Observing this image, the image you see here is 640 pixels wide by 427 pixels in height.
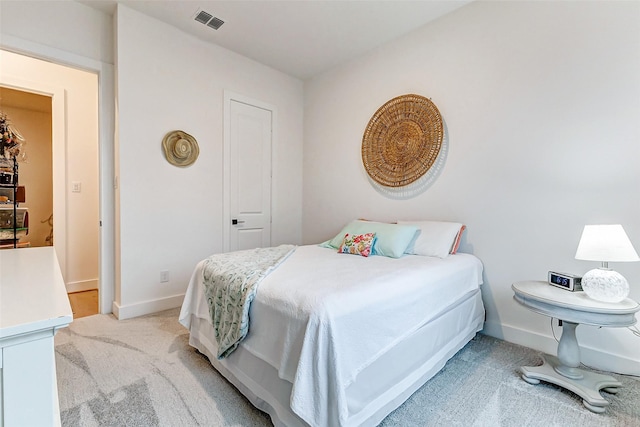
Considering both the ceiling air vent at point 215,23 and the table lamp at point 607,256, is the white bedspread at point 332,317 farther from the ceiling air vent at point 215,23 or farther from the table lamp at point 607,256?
the ceiling air vent at point 215,23

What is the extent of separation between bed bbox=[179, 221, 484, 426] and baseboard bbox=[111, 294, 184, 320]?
100 centimetres

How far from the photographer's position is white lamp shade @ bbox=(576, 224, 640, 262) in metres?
1.55

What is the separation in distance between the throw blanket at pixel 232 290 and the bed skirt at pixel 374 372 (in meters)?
0.11

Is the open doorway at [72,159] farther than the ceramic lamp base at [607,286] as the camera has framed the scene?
Yes

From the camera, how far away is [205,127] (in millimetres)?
3160

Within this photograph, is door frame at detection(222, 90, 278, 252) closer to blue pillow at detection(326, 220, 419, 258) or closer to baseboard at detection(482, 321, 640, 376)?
blue pillow at detection(326, 220, 419, 258)

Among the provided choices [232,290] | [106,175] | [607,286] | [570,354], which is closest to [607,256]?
[607,286]

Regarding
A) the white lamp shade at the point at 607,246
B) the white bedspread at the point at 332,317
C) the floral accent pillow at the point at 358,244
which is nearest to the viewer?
the white bedspread at the point at 332,317

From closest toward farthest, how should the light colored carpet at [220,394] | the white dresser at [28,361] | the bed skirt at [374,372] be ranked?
the white dresser at [28,361] → the bed skirt at [374,372] → the light colored carpet at [220,394]

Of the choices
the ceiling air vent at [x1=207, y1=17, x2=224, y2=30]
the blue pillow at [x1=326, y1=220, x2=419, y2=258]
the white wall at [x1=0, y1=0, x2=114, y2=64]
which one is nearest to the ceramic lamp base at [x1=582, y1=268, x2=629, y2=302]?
the blue pillow at [x1=326, y1=220, x2=419, y2=258]

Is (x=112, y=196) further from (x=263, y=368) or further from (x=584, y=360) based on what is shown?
(x=584, y=360)

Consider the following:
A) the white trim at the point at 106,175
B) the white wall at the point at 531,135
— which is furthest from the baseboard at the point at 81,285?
the white wall at the point at 531,135

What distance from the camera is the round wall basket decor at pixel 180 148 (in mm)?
2871

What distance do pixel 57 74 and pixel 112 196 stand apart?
1837 millimetres
